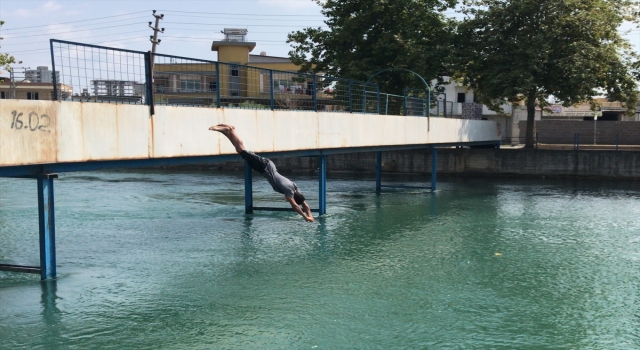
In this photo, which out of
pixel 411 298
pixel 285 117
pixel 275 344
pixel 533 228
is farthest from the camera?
pixel 533 228

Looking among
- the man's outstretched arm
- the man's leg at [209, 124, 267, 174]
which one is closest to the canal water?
the man's outstretched arm

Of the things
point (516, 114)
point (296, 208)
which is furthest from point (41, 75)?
point (516, 114)

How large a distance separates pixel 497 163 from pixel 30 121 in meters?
37.9

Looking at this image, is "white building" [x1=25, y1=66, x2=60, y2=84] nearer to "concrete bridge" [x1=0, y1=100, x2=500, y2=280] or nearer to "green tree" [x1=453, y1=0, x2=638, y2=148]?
"concrete bridge" [x1=0, y1=100, x2=500, y2=280]

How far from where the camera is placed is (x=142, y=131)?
15875mm

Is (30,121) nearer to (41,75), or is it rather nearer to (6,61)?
(41,75)

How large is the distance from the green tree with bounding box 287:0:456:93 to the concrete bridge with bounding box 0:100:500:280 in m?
19.8

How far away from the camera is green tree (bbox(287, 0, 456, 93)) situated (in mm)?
44094

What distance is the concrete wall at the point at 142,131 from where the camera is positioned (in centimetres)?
1327

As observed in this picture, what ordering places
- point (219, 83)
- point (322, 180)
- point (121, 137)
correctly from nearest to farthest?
point (121, 137) < point (219, 83) < point (322, 180)

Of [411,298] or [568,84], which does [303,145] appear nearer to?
[411,298]

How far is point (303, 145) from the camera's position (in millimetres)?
23469

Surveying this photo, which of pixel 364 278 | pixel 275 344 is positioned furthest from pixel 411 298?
pixel 275 344

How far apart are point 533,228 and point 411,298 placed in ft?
38.1
